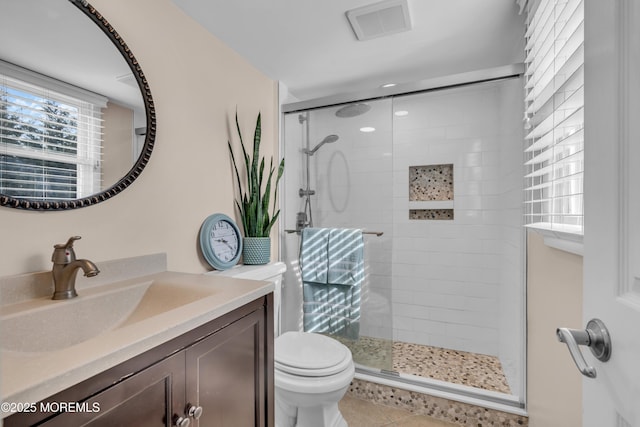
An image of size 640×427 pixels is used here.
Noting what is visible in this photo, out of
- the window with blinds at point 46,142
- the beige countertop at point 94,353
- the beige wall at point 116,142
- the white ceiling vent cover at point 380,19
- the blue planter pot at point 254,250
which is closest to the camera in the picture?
the beige countertop at point 94,353

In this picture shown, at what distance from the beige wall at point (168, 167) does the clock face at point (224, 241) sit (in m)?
0.08

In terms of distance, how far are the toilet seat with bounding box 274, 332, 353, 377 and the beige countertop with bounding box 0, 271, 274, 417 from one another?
60 centimetres

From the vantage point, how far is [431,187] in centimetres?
258

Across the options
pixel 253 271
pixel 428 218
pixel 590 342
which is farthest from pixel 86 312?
pixel 428 218

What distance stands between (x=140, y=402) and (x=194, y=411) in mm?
152

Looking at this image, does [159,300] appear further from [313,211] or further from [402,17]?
[402,17]

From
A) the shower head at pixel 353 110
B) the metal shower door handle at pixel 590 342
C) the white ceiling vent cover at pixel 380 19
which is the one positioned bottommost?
the metal shower door handle at pixel 590 342

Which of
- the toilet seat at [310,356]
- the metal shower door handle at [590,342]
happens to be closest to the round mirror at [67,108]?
the toilet seat at [310,356]

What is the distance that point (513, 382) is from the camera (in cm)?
177

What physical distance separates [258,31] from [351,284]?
5.37 ft

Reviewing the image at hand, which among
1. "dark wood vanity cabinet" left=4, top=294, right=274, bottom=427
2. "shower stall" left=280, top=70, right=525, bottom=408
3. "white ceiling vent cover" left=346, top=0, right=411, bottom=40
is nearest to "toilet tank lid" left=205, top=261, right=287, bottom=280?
"shower stall" left=280, top=70, right=525, bottom=408

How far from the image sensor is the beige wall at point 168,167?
970 millimetres

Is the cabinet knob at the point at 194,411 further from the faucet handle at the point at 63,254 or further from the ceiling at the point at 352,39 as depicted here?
the ceiling at the point at 352,39

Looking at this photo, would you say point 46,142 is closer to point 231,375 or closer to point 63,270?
point 63,270
